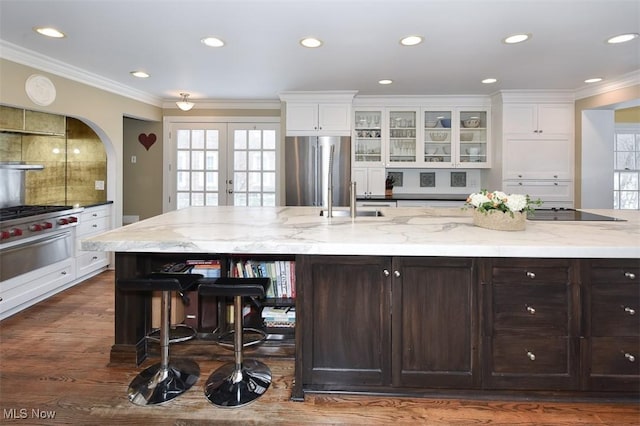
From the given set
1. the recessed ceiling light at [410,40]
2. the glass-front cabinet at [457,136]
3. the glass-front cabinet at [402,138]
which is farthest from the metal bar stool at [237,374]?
the glass-front cabinet at [457,136]

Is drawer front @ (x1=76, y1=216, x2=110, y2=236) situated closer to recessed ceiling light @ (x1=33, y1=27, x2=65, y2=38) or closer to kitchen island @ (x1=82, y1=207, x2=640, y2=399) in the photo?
recessed ceiling light @ (x1=33, y1=27, x2=65, y2=38)

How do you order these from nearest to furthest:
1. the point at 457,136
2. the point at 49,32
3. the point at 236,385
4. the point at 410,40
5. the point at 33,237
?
the point at 236,385
the point at 49,32
the point at 410,40
the point at 33,237
the point at 457,136

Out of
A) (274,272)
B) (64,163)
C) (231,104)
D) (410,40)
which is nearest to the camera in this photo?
(274,272)

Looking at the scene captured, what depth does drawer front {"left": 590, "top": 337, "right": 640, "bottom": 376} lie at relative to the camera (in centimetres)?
201

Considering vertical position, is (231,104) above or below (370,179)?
above

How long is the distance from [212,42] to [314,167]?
2.30m

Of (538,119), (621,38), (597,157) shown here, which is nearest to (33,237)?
(621,38)

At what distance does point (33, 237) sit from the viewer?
3539 mm

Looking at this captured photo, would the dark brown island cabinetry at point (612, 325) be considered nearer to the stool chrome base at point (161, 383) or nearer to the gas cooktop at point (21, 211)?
the stool chrome base at point (161, 383)

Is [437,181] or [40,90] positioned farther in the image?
[437,181]

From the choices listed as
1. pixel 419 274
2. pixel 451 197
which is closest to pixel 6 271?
pixel 419 274

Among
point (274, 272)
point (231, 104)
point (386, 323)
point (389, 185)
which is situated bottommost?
point (386, 323)

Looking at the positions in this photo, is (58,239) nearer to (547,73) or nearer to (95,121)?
(95,121)

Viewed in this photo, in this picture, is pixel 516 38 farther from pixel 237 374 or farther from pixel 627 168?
pixel 627 168
